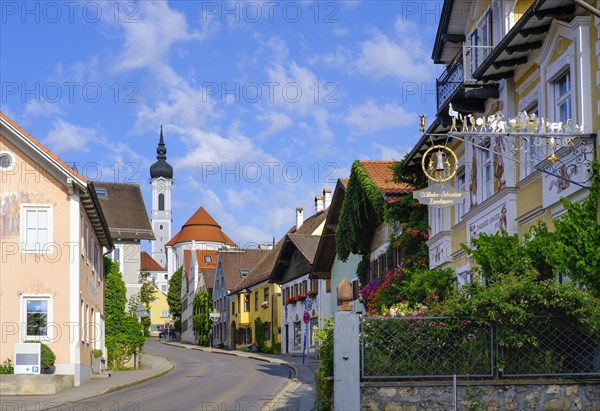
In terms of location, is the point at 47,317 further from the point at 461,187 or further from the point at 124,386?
the point at 461,187

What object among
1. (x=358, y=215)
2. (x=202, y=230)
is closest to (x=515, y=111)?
(x=358, y=215)

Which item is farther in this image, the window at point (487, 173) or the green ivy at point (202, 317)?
the green ivy at point (202, 317)

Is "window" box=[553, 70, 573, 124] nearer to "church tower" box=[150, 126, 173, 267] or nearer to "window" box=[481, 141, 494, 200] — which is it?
"window" box=[481, 141, 494, 200]

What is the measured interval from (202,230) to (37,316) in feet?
435

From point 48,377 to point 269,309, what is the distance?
40.3 meters

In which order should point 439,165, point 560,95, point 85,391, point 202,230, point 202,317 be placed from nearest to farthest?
point 560,95 < point 439,165 < point 85,391 < point 202,317 < point 202,230

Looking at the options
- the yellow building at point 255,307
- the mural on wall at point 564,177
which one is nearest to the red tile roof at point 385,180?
the mural on wall at point 564,177

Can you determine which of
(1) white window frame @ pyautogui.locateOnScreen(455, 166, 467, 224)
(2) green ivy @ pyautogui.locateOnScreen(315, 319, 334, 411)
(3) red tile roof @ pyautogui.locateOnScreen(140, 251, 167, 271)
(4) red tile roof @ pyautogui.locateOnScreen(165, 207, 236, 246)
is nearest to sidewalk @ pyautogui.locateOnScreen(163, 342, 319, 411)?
(2) green ivy @ pyautogui.locateOnScreen(315, 319, 334, 411)

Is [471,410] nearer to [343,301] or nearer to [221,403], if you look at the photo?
[343,301]

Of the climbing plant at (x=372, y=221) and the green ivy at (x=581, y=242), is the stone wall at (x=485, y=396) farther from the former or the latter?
the climbing plant at (x=372, y=221)

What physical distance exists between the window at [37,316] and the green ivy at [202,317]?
186 feet

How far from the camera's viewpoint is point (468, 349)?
14352 mm

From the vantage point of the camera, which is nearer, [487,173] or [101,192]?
[487,173]

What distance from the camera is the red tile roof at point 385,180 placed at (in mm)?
30984
